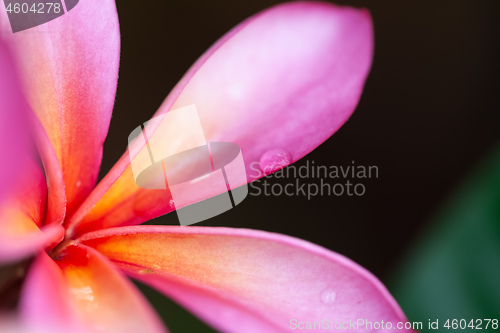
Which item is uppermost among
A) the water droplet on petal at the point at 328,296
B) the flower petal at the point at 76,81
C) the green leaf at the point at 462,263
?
the flower petal at the point at 76,81

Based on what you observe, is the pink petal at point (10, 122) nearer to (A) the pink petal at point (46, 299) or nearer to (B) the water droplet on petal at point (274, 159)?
(A) the pink petal at point (46, 299)

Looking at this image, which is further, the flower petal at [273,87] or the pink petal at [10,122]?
the flower petal at [273,87]

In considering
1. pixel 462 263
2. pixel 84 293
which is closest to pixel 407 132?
pixel 462 263

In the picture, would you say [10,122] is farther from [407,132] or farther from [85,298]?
[407,132]

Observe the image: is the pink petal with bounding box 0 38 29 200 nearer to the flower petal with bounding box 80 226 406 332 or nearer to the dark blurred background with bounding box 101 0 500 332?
the flower petal with bounding box 80 226 406 332

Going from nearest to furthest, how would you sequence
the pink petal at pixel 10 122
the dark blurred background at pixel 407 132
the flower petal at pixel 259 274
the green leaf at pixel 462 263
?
the pink petal at pixel 10 122
the flower petal at pixel 259 274
the green leaf at pixel 462 263
the dark blurred background at pixel 407 132

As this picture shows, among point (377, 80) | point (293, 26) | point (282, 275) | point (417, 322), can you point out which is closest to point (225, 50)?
point (293, 26)

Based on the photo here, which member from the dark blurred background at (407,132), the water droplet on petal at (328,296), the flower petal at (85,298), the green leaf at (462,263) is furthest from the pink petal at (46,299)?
the dark blurred background at (407,132)
